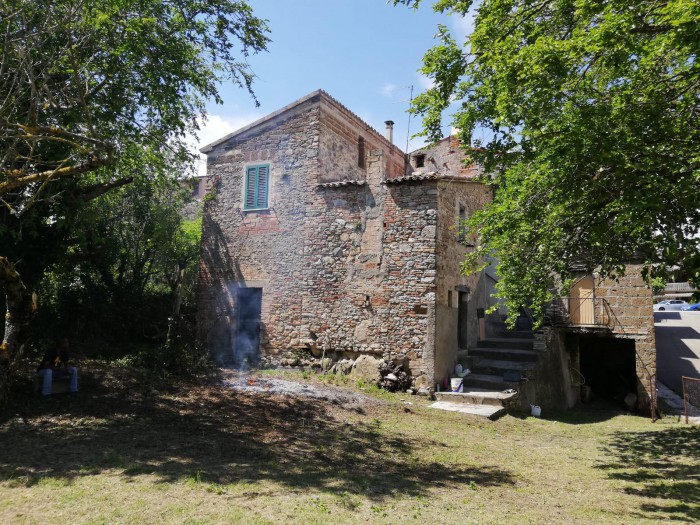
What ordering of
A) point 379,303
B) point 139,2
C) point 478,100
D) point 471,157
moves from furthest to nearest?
point 379,303
point 139,2
point 471,157
point 478,100

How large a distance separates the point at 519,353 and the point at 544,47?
951 cm

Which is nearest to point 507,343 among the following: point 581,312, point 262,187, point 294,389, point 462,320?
point 462,320

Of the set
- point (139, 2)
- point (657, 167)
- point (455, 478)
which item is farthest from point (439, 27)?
point (455, 478)

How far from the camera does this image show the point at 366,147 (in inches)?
612

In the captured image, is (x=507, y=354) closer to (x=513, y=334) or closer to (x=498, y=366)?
(x=498, y=366)

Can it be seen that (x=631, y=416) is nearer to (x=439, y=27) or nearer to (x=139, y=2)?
(x=439, y=27)

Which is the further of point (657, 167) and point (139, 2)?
point (139, 2)

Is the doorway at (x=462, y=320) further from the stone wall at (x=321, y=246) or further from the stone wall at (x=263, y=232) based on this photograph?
the stone wall at (x=263, y=232)

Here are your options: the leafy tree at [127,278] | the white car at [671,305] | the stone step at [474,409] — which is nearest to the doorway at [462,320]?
the stone step at [474,409]

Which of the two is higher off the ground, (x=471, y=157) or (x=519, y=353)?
(x=471, y=157)

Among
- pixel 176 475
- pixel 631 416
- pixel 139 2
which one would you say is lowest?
pixel 631 416

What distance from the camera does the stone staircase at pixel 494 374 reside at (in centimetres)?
1075

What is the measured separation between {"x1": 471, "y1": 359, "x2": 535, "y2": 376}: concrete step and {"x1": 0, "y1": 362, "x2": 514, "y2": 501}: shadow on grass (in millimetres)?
4600

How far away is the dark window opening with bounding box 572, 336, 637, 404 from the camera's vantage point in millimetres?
17000
